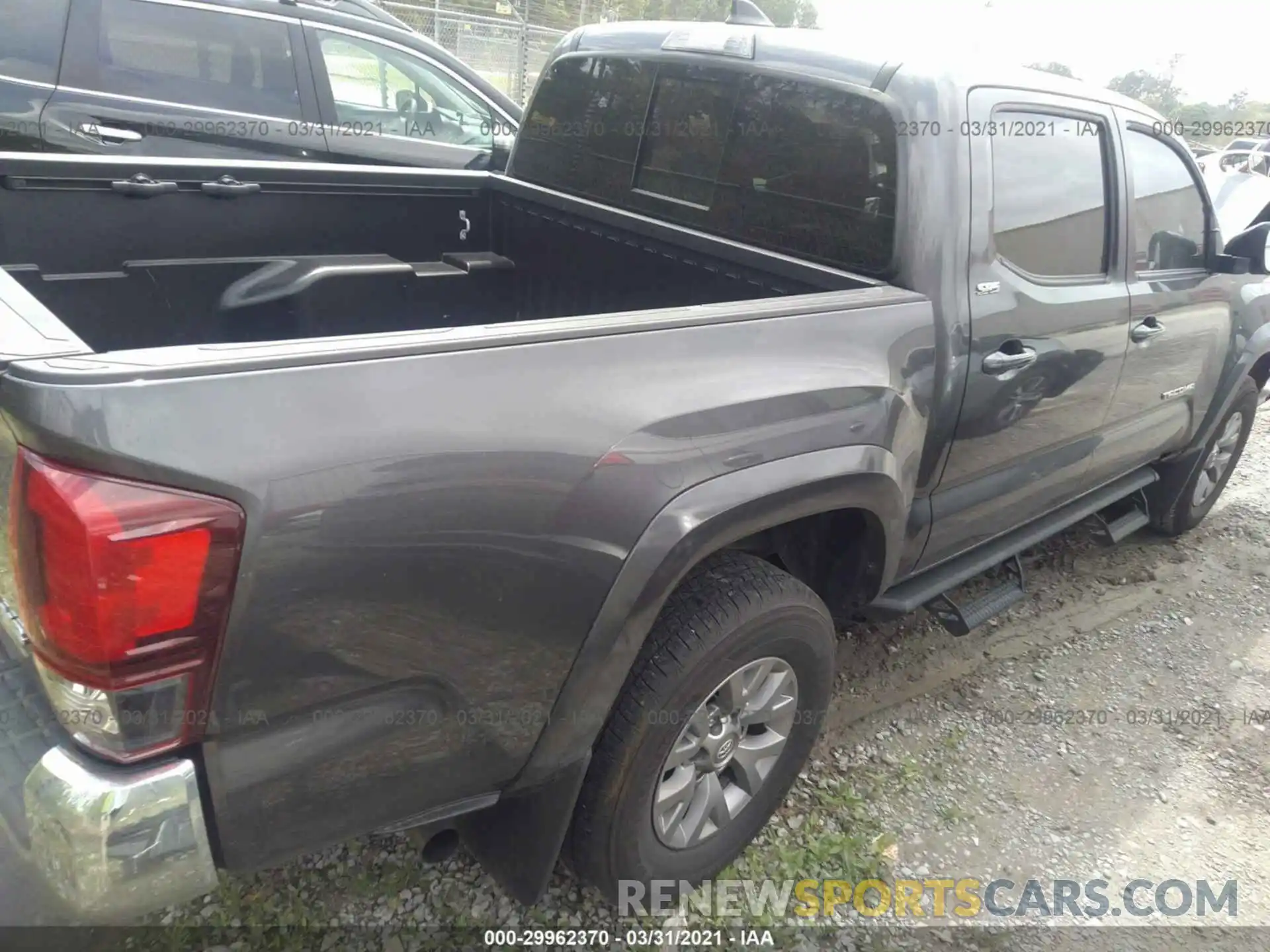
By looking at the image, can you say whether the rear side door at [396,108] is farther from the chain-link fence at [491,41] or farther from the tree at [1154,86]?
the tree at [1154,86]

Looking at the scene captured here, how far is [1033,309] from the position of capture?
2.56 meters

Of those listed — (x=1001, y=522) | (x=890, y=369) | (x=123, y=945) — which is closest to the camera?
(x=123, y=945)

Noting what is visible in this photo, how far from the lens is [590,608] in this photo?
162 cm

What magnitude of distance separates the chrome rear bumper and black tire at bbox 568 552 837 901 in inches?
33.1

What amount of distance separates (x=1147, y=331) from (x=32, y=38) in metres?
5.24

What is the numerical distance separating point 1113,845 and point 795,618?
132cm

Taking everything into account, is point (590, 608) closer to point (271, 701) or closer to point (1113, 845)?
point (271, 701)

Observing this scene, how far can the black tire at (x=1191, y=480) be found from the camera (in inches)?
161

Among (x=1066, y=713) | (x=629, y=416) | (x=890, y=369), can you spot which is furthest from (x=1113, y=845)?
(x=629, y=416)

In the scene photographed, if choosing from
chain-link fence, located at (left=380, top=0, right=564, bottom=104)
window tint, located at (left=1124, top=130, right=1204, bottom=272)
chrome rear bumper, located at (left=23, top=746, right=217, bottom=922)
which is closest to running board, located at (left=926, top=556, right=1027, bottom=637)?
window tint, located at (left=1124, top=130, right=1204, bottom=272)

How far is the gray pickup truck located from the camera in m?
1.26

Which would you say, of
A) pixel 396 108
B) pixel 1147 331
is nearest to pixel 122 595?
pixel 1147 331

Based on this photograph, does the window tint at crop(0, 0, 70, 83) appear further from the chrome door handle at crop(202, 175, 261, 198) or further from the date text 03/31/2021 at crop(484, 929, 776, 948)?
the date text 03/31/2021 at crop(484, 929, 776, 948)

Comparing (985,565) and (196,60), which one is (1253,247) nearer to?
(985,565)
